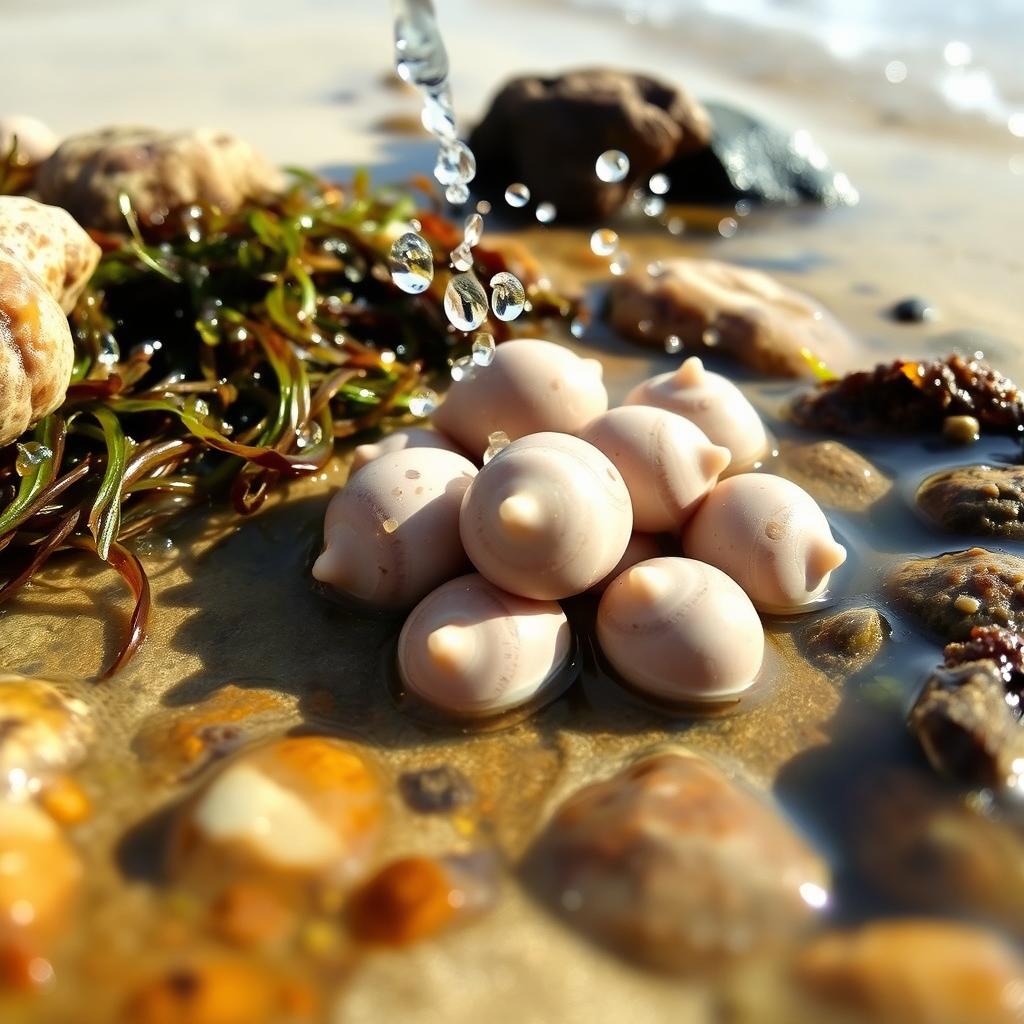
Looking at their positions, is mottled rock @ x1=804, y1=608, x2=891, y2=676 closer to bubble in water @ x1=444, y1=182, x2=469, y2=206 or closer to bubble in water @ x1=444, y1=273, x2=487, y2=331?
bubble in water @ x1=444, y1=273, x2=487, y2=331

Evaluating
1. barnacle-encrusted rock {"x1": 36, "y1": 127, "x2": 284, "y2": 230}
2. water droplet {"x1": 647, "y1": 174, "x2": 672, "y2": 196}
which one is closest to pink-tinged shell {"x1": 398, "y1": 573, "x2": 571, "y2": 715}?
barnacle-encrusted rock {"x1": 36, "y1": 127, "x2": 284, "y2": 230}

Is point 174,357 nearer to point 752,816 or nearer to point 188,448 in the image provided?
point 188,448

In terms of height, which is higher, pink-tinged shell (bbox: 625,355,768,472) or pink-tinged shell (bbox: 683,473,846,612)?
pink-tinged shell (bbox: 625,355,768,472)

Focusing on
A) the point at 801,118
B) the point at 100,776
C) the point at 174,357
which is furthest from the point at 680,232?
the point at 100,776

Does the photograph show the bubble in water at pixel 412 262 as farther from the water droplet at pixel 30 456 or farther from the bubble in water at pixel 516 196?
the bubble in water at pixel 516 196

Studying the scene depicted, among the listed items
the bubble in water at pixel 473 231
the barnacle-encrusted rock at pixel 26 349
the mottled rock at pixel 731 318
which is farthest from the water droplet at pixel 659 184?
the barnacle-encrusted rock at pixel 26 349

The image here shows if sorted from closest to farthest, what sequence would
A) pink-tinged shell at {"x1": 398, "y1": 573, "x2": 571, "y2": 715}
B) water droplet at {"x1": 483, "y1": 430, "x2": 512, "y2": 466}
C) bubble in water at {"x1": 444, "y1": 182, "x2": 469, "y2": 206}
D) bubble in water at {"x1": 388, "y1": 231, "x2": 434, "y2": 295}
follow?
pink-tinged shell at {"x1": 398, "y1": 573, "x2": 571, "y2": 715}, water droplet at {"x1": 483, "y1": 430, "x2": 512, "y2": 466}, bubble in water at {"x1": 388, "y1": 231, "x2": 434, "y2": 295}, bubble in water at {"x1": 444, "y1": 182, "x2": 469, "y2": 206}

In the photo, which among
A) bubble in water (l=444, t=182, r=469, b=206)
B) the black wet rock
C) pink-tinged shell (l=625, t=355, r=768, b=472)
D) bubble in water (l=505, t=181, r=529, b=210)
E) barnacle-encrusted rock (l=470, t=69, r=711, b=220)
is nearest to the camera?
pink-tinged shell (l=625, t=355, r=768, b=472)
